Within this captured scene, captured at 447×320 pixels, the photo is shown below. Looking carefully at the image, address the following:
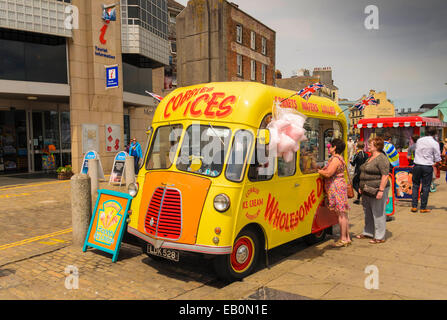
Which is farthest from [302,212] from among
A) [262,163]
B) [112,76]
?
[112,76]

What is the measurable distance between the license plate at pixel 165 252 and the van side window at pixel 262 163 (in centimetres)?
139

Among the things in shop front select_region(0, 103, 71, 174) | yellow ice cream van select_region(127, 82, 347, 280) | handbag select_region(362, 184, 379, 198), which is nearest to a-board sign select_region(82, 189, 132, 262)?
yellow ice cream van select_region(127, 82, 347, 280)

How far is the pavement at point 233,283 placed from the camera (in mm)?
4316

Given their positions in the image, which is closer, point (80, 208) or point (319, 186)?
point (80, 208)

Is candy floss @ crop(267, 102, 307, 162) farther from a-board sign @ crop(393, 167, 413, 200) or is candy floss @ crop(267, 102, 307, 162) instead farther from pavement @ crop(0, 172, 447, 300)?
a-board sign @ crop(393, 167, 413, 200)

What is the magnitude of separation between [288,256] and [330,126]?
2.75 metres

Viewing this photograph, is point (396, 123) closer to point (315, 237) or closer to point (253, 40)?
point (315, 237)

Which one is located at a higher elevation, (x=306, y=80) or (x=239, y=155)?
(x=306, y=80)

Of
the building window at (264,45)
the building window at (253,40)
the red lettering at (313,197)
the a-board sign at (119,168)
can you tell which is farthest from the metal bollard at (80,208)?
the building window at (264,45)

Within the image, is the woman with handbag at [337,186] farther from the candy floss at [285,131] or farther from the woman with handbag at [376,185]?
the candy floss at [285,131]

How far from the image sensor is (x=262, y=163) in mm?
4918

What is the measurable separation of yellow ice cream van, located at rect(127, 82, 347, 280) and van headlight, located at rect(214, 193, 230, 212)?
0.01 m

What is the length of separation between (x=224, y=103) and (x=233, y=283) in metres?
2.47
